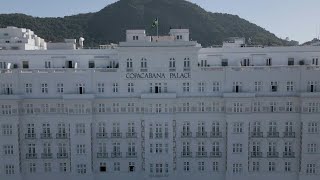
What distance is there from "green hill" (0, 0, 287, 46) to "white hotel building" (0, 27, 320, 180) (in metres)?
73.2

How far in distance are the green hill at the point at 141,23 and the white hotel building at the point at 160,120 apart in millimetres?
73181

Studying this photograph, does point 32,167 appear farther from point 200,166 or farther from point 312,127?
point 312,127

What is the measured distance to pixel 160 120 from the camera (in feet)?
131

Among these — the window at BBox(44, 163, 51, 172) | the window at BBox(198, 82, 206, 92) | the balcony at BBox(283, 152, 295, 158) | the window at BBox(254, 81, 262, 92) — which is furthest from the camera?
the window at BBox(44, 163, 51, 172)

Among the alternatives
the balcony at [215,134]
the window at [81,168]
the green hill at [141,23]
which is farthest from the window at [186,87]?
the green hill at [141,23]

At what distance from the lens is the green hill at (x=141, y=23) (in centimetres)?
11462

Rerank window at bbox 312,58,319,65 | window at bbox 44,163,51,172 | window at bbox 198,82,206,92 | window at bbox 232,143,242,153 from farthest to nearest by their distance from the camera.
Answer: window at bbox 312,58,319,65 → window at bbox 44,163,51,172 → window at bbox 198,82,206,92 → window at bbox 232,143,242,153

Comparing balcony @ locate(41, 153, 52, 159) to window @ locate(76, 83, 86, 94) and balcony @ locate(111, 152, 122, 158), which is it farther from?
window @ locate(76, 83, 86, 94)

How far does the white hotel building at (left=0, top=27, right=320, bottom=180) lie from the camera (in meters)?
39.8

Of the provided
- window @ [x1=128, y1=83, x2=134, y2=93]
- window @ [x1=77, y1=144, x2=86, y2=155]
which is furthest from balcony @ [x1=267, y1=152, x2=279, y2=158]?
window @ [x1=77, y1=144, x2=86, y2=155]

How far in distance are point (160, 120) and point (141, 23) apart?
86723 millimetres

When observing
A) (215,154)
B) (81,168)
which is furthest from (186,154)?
(81,168)

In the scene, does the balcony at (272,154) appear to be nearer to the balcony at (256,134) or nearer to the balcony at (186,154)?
the balcony at (256,134)

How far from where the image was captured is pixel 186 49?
40094 millimetres
